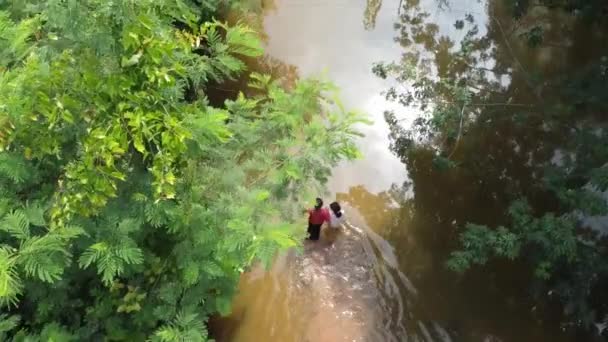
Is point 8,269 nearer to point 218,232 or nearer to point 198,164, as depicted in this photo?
point 218,232

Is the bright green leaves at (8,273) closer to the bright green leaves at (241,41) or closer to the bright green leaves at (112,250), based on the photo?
the bright green leaves at (112,250)

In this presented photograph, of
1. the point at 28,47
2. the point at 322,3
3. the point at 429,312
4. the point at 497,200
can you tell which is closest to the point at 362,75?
the point at 322,3

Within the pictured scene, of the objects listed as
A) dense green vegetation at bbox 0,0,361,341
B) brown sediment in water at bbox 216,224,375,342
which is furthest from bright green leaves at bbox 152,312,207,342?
brown sediment in water at bbox 216,224,375,342

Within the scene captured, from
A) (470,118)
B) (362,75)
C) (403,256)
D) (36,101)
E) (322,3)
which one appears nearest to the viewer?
(36,101)

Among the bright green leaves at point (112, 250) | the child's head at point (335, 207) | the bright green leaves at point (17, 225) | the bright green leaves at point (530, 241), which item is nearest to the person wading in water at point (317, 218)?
the child's head at point (335, 207)

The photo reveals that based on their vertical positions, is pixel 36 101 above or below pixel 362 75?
below

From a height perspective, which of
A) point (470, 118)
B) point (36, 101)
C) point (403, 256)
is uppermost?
point (470, 118)

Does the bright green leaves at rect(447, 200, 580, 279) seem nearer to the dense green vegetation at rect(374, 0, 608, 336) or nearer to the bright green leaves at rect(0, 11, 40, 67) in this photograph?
the dense green vegetation at rect(374, 0, 608, 336)
